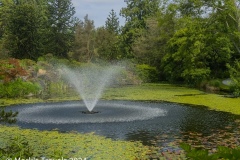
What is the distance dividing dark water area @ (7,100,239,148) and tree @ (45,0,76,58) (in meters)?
26.0

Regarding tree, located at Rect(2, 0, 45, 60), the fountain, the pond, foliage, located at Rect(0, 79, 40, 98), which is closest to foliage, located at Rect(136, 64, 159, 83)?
A: the fountain

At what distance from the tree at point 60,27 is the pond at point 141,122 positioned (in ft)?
85.4

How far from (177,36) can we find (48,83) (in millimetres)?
14394

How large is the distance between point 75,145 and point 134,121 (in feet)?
12.5

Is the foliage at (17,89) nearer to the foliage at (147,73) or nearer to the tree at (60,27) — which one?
the foliage at (147,73)

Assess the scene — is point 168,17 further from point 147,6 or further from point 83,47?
point 147,6

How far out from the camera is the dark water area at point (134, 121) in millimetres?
9461

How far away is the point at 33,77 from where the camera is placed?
23953 mm

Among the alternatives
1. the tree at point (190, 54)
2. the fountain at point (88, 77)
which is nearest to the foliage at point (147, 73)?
the tree at point (190, 54)

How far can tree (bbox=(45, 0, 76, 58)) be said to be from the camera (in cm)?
4050

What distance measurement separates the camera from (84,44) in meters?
40.2

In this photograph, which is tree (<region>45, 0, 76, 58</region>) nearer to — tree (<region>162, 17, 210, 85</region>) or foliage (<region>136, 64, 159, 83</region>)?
foliage (<region>136, 64, 159, 83</region>)

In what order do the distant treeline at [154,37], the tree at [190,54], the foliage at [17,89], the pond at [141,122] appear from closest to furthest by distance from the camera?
1. the pond at [141,122]
2. the foliage at [17,89]
3. the distant treeline at [154,37]
4. the tree at [190,54]

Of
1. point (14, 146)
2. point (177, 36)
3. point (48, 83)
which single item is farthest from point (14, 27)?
point (14, 146)
